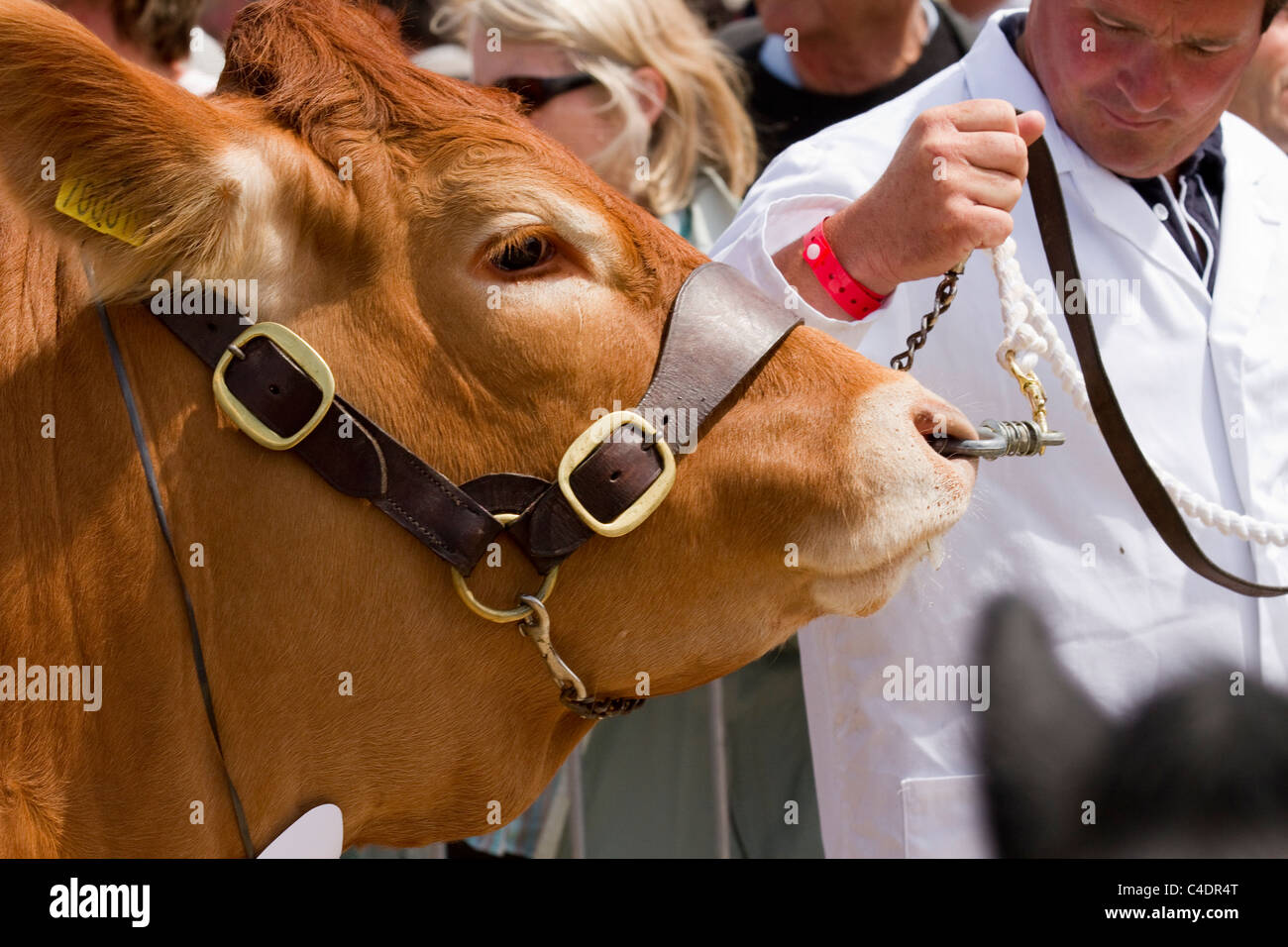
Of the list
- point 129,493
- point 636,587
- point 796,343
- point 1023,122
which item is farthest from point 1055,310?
point 129,493

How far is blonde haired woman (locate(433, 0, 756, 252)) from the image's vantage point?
4.23 m

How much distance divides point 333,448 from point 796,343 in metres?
0.83

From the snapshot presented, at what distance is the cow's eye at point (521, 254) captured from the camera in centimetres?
218

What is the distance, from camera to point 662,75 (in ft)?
14.4

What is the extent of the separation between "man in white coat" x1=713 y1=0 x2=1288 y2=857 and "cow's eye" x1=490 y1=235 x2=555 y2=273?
2.24 ft

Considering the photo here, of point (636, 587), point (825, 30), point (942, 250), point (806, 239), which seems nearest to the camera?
point (636, 587)

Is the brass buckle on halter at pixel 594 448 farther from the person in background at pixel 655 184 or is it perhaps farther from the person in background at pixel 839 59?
the person in background at pixel 839 59

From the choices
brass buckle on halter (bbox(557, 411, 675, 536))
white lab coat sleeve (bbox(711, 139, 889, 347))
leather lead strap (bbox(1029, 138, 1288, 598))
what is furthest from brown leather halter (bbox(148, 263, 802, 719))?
leather lead strap (bbox(1029, 138, 1288, 598))

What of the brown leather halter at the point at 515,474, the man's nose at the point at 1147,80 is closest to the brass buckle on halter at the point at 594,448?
the brown leather halter at the point at 515,474

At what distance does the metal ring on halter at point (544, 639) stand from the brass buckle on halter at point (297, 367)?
1.50ft

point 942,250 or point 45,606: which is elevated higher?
point 942,250

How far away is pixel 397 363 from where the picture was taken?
2.17 meters

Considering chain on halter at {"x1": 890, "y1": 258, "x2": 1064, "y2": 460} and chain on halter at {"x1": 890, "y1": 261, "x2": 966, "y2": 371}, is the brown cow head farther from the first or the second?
chain on halter at {"x1": 890, "y1": 261, "x2": 966, "y2": 371}

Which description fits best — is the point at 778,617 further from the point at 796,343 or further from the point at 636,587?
the point at 796,343
